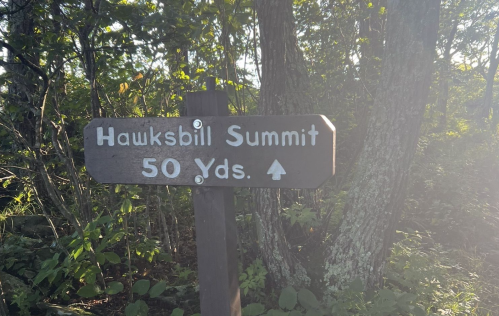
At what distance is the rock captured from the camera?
248cm

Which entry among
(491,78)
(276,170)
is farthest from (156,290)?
(491,78)

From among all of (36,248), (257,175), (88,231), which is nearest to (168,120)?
(257,175)

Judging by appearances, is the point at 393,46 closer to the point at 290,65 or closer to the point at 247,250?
the point at 290,65

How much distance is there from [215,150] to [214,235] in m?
0.38

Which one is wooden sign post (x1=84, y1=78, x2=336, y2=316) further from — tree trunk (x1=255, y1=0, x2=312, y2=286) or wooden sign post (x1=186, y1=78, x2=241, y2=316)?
tree trunk (x1=255, y1=0, x2=312, y2=286)

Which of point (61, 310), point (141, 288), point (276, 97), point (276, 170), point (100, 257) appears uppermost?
point (276, 97)

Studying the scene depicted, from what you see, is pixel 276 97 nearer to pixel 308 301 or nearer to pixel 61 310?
pixel 308 301

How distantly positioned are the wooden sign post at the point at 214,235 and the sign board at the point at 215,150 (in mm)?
68

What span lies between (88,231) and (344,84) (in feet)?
14.0

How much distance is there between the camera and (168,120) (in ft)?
4.43

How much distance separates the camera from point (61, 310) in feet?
8.25

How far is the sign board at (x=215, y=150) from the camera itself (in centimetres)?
121

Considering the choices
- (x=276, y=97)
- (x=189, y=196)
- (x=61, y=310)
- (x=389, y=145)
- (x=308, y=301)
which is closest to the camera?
(x=308, y=301)

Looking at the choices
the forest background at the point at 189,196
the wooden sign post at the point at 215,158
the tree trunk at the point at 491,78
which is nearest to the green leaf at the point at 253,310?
the forest background at the point at 189,196
